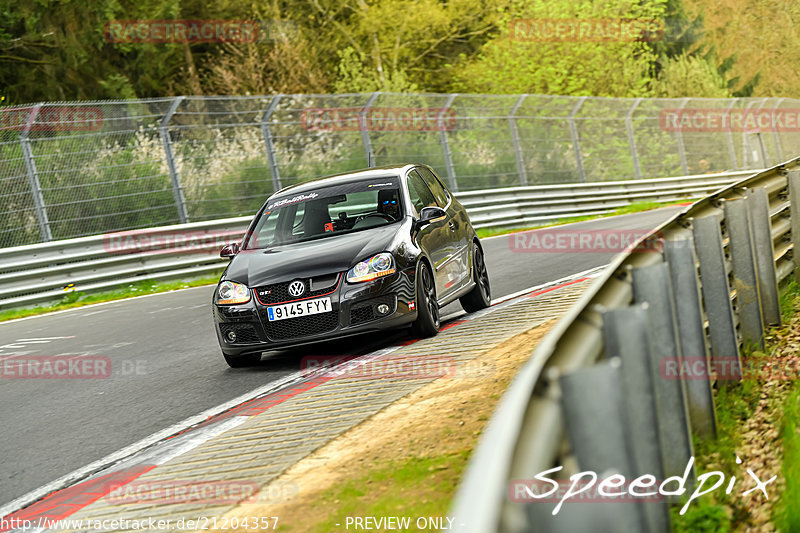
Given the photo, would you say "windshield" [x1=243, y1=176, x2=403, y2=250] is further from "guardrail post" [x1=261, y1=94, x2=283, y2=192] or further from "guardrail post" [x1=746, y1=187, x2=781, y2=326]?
"guardrail post" [x1=261, y1=94, x2=283, y2=192]

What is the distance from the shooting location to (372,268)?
28.6 ft

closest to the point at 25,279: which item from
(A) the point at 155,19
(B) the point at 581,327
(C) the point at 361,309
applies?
(C) the point at 361,309

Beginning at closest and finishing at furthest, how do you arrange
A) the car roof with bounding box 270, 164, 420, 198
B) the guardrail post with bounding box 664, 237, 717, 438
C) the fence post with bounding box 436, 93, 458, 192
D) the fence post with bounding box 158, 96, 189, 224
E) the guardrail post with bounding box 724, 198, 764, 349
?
the guardrail post with bounding box 664, 237, 717, 438
the guardrail post with bounding box 724, 198, 764, 349
the car roof with bounding box 270, 164, 420, 198
the fence post with bounding box 158, 96, 189, 224
the fence post with bounding box 436, 93, 458, 192

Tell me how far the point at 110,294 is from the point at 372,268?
390 inches

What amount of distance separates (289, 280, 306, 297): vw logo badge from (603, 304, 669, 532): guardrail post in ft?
17.5

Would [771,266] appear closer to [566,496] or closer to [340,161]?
[566,496]

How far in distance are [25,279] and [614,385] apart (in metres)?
15.5

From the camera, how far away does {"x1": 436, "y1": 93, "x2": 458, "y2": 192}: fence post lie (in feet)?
79.3

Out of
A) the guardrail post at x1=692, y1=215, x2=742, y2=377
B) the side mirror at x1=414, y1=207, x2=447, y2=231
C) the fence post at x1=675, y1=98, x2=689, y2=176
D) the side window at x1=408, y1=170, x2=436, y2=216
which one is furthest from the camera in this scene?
the fence post at x1=675, y1=98, x2=689, y2=176

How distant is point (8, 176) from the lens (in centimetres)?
1762

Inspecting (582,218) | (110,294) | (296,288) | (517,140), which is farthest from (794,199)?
(517,140)

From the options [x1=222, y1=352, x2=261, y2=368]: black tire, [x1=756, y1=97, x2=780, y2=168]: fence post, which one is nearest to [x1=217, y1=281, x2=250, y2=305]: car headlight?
[x1=222, y1=352, x2=261, y2=368]: black tire

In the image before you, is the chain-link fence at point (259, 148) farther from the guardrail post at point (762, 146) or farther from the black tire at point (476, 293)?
the guardrail post at point (762, 146)

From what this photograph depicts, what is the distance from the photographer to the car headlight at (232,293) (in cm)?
875
